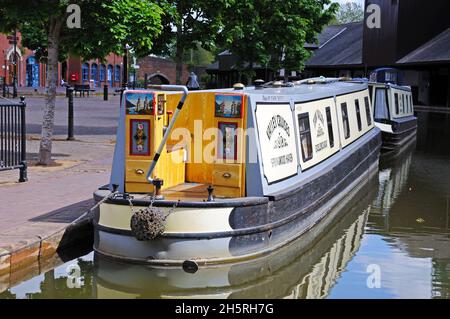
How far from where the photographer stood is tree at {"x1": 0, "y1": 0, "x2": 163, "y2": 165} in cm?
1220

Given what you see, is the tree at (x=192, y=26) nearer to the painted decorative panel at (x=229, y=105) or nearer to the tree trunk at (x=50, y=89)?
the tree trunk at (x=50, y=89)

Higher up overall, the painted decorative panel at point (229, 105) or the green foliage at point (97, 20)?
the green foliage at point (97, 20)

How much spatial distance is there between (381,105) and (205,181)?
13252 millimetres

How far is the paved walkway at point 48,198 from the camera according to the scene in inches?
280

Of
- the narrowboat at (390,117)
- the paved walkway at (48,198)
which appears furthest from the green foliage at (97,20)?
the narrowboat at (390,117)

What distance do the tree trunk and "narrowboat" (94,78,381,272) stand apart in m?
5.21

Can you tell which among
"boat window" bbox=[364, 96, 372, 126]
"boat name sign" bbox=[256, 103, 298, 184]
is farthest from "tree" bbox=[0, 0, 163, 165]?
"boat window" bbox=[364, 96, 372, 126]

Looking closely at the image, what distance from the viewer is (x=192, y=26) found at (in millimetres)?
19672

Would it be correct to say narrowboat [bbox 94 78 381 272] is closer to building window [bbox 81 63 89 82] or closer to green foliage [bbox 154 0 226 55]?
green foliage [bbox 154 0 226 55]

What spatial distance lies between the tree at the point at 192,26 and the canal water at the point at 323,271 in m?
9.76

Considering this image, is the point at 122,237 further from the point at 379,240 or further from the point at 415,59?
the point at 415,59

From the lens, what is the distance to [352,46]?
5219 cm

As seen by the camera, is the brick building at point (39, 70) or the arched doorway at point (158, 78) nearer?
the brick building at point (39, 70)

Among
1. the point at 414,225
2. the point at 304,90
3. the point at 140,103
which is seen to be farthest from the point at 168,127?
the point at 414,225
